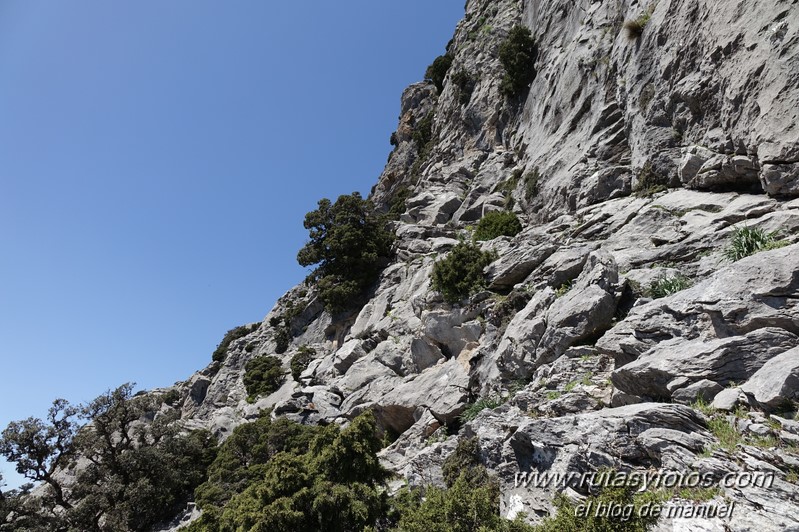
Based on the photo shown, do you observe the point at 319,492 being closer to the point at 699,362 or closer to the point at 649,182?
the point at 699,362

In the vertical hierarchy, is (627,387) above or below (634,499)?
above

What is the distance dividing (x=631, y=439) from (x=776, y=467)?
7.46ft

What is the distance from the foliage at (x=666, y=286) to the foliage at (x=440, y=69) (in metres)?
54.8

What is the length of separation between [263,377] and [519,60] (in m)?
37.4

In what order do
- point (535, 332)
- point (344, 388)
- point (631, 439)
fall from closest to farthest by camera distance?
point (631, 439) < point (535, 332) < point (344, 388)

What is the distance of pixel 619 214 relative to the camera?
1911 cm

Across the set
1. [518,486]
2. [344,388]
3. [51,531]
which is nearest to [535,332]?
[518,486]

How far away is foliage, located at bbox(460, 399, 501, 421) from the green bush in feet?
45.2

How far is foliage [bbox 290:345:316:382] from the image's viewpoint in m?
34.7

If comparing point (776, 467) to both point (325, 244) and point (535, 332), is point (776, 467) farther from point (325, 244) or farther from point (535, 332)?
point (325, 244)

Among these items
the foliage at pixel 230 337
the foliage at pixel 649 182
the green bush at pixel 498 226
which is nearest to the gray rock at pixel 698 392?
the foliage at pixel 649 182

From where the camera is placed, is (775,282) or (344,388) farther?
(344,388)

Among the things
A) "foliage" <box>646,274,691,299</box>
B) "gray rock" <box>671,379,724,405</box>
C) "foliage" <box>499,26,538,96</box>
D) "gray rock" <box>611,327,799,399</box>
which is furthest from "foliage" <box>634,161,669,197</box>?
"foliage" <box>499,26,538,96</box>

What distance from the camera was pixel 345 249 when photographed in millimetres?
36750
